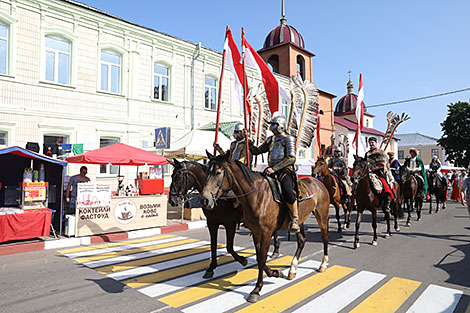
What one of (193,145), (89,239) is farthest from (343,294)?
(193,145)

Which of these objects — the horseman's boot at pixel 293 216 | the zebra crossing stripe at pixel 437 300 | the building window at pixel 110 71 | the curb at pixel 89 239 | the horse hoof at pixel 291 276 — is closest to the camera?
the zebra crossing stripe at pixel 437 300

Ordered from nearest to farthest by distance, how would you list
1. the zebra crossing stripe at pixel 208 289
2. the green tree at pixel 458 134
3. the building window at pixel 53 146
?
1. the zebra crossing stripe at pixel 208 289
2. the building window at pixel 53 146
3. the green tree at pixel 458 134

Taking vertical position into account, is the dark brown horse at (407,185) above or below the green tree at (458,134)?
below

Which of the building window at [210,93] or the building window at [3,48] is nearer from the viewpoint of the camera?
the building window at [3,48]

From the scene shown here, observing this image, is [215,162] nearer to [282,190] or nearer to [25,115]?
Answer: [282,190]

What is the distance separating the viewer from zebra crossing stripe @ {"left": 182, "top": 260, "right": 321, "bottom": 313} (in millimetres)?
3991

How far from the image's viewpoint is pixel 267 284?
4.95 metres

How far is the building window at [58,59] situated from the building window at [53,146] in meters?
2.71

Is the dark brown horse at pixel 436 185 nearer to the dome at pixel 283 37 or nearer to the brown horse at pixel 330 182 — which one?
the brown horse at pixel 330 182

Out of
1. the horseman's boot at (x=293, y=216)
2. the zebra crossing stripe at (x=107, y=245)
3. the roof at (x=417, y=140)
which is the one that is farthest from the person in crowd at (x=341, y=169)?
the roof at (x=417, y=140)

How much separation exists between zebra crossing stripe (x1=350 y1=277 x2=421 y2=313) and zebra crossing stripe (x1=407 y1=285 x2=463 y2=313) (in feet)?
0.60

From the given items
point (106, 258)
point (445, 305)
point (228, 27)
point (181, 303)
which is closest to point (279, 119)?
point (228, 27)

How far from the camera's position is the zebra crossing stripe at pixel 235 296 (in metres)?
3.99

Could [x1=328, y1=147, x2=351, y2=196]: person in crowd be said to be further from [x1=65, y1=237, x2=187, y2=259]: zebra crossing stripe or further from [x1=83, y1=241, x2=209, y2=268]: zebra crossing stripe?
[x1=65, y1=237, x2=187, y2=259]: zebra crossing stripe
